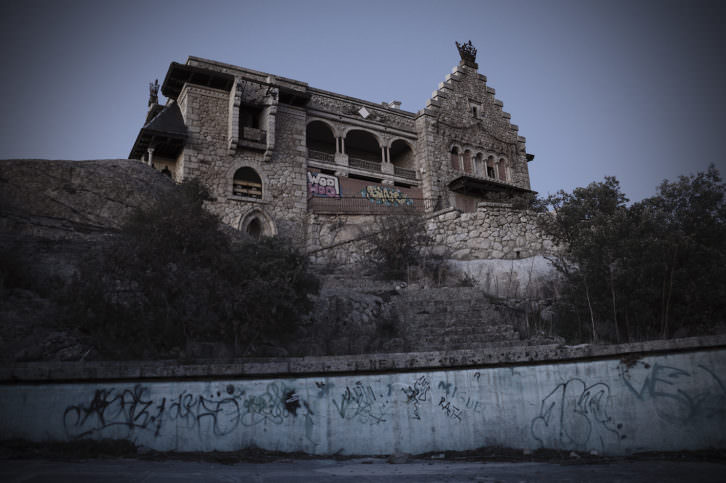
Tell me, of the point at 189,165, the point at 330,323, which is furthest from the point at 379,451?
the point at 189,165

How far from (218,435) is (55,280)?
6.28 meters

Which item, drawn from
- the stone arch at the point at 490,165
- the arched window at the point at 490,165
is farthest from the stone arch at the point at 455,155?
the arched window at the point at 490,165

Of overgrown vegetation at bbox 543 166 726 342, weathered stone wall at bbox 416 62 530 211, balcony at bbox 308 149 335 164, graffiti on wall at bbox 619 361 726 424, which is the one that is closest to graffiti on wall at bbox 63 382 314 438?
graffiti on wall at bbox 619 361 726 424

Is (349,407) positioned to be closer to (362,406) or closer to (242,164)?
(362,406)

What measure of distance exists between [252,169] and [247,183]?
2.33ft

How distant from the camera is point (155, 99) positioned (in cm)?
2581

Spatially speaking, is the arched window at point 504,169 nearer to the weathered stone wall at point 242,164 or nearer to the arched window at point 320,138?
the arched window at point 320,138

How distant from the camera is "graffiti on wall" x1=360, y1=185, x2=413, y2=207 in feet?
77.3

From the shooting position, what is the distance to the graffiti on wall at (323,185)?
22766 millimetres

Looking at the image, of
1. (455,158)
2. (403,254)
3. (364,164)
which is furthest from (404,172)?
(403,254)

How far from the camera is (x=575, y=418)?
223 inches

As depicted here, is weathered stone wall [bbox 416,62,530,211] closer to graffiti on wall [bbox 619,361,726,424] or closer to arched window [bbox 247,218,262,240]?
arched window [bbox 247,218,262,240]

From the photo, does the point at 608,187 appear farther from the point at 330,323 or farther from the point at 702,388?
the point at 702,388

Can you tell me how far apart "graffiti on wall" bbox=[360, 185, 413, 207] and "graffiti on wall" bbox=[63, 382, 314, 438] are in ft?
57.8
